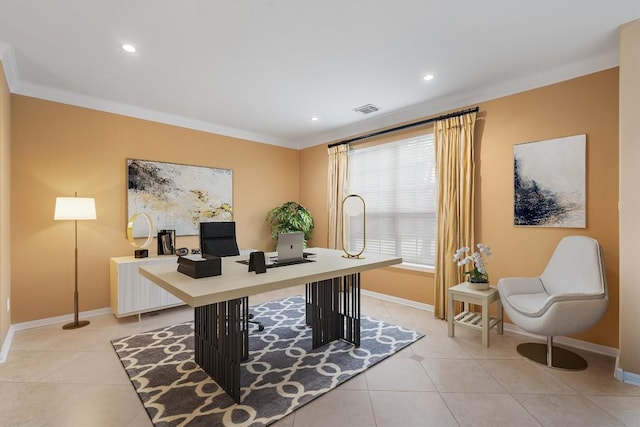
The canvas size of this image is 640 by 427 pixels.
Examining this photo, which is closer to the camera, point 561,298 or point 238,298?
point 238,298

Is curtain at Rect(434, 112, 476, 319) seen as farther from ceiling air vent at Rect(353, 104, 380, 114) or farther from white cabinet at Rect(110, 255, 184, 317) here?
white cabinet at Rect(110, 255, 184, 317)

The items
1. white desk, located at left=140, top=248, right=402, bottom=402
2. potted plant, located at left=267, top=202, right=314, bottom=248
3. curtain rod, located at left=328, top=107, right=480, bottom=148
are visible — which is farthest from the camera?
potted plant, located at left=267, top=202, right=314, bottom=248

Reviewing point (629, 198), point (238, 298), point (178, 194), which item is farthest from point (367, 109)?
point (238, 298)

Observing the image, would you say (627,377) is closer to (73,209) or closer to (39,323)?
(73,209)

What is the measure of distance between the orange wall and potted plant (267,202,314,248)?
1399 millimetres

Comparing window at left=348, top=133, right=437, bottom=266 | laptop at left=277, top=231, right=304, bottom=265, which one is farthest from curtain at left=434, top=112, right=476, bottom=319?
laptop at left=277, top=231, right=304, bottom=265

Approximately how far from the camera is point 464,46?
2551 millimetres

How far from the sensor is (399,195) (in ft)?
14.1

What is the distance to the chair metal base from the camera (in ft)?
8.12

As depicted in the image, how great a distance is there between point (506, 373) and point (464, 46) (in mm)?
2730

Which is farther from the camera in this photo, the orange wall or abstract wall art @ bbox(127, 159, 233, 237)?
abstract wall art @ bbox(127, 159, 233, 237)

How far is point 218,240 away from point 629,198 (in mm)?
3585

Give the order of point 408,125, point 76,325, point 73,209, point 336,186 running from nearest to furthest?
point 73,209 < point 76,325 < point 408,125 < point 336,186

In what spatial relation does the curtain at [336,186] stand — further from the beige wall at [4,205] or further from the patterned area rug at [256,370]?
the beige wall at [4,205]
